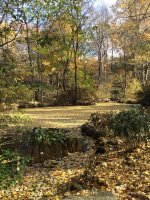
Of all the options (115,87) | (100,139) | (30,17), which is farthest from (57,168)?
(115,87)

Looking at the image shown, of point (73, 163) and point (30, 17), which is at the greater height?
point (30, 17)

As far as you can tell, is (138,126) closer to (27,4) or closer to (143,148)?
(143,148)

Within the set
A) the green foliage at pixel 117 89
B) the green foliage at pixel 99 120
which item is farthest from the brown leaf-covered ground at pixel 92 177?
the green foliage at pixel 117 89

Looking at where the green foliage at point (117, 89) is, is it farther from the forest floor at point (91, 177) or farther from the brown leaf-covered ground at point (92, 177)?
the brown leaf-covered ground at point (92, 177)

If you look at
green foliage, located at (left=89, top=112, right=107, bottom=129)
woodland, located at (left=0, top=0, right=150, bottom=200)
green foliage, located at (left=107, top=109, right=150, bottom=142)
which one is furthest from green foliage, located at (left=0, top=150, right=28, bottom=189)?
green foliage, located at (left=89, top=112, right=107, bottom=129)

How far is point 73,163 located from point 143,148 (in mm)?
1762

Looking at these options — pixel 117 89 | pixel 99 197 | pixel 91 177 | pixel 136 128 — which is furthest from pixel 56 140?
pixel 117 89

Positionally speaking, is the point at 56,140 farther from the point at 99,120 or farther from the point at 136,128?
the point at 99,120

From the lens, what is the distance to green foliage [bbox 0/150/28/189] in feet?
12.0

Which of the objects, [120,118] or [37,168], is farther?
[120,118]

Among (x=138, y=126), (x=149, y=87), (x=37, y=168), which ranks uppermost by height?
(x=149, y=87)

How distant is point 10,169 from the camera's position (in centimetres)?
383

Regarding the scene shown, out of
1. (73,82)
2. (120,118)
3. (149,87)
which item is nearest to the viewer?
(120,118)

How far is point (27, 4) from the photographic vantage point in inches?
183
